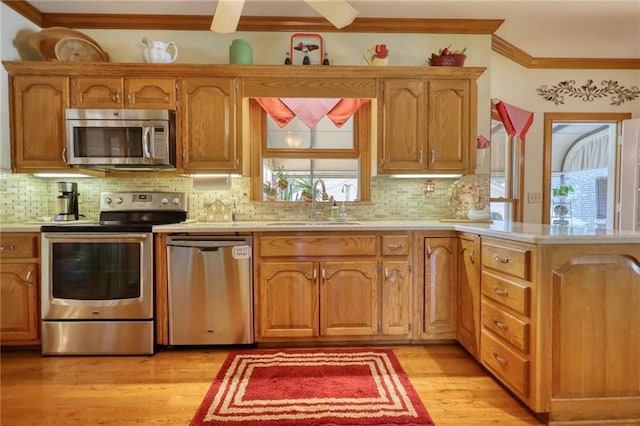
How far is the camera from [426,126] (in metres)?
2.62

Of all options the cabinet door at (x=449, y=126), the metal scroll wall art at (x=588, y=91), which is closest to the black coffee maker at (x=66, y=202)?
the cabinet door at (x=449, y=126)

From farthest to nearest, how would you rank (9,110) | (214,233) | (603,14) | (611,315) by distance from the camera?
(603,14) < (9,110) < (214,233) < (611,315)

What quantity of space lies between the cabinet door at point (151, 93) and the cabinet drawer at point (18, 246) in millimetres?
1142

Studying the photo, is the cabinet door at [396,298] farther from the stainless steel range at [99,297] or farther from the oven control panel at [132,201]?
the oven control panel at [132,201]

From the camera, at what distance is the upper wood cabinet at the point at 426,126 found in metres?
2.60

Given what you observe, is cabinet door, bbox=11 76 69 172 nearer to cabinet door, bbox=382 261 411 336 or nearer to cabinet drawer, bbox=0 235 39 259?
cabinet drawer, bbox=0 235 39 259

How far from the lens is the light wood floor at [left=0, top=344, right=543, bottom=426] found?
166 centimetres

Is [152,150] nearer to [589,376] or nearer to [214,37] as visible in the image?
[214,37]

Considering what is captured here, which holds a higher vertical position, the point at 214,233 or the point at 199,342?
the point at 214,233

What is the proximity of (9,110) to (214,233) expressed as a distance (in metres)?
1.77

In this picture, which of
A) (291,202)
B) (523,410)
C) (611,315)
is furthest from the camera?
(291,202)

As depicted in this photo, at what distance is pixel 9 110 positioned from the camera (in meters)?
2.46

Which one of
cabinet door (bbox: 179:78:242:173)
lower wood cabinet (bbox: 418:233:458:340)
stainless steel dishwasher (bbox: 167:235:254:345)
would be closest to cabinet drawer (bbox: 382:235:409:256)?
lower wood cabinet (bbox: 418:233:458:340)

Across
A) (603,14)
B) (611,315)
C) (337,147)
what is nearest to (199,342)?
(337,147)
